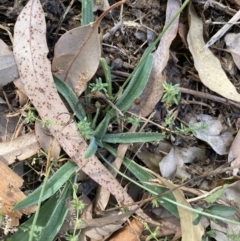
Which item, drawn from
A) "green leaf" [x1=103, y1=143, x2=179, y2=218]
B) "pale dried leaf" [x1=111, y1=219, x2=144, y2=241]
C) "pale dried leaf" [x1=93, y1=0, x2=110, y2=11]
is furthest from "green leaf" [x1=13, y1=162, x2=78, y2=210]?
"pale dried leaf" [x1=93, y1=0, x2=110, y2=11]

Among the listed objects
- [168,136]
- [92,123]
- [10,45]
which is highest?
[10,45]

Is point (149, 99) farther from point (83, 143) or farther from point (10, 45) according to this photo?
point (10, 45)

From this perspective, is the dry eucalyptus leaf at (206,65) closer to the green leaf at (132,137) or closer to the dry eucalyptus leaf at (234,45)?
the dry eucalyptus leaf at (234,45)

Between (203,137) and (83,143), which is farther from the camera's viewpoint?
(203,137)

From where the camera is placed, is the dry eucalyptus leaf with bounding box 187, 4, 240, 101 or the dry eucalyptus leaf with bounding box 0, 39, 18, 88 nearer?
the dry eucalyptus leaf with bounding box 0, 39, 18, 88

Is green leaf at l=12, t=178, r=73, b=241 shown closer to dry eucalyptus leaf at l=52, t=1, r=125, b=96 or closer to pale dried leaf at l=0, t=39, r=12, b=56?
dry eucalyptus leaf at l=52, t=1, r=125, b=96

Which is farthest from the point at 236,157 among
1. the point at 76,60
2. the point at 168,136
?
the point at 76,60
